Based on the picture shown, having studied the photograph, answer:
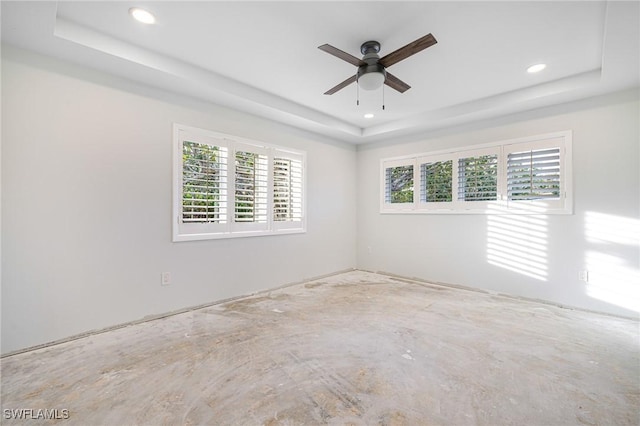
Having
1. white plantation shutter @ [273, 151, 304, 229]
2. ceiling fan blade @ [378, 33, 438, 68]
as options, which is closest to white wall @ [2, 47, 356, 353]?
white plantation shutter @ [273, 151, 304, 229]

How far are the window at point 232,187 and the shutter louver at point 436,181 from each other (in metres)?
1.98

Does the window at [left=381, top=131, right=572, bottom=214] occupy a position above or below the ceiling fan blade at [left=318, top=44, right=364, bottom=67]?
below

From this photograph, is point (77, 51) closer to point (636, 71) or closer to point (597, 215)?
point (636, 71)

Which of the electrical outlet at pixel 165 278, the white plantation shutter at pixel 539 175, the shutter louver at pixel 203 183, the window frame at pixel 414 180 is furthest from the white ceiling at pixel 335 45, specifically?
the electrical outlet at pixel 165 278

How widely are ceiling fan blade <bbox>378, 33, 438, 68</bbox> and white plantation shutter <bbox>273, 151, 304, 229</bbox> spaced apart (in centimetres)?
231

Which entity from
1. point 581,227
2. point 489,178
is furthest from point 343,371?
point 489,178

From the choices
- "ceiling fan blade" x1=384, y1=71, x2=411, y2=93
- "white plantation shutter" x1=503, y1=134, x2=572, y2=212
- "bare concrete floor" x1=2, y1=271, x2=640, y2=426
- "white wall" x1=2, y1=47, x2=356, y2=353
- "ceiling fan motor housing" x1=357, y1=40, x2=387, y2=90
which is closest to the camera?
"bare concrete floor" x1=2, y1=271, x2=640, y2=426

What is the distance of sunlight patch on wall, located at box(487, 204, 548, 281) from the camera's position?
3.71 m

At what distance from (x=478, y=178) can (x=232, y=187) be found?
3.41m

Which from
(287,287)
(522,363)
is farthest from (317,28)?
(287,287)

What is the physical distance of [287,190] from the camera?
4.53 m

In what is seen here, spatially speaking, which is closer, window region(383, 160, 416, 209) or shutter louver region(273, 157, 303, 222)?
shutter louver region(273, 157, 303, 222)

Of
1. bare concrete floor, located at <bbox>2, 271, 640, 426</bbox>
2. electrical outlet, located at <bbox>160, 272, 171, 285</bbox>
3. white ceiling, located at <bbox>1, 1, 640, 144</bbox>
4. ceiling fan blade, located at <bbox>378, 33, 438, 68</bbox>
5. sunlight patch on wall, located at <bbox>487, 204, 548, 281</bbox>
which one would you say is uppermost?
white ceiling, located at <bbox>1, 1, 640, 144</bbox>

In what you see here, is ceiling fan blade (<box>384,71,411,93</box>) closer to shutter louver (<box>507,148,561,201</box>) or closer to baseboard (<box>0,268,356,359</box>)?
shutter louver (<box>507,148,561,201</box>)
